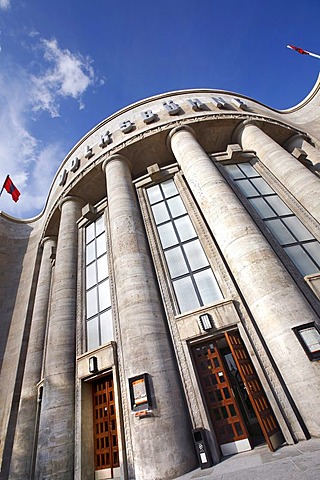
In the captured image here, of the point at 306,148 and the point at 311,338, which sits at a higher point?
the point at 306,148

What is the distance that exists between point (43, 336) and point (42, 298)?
8.58ft

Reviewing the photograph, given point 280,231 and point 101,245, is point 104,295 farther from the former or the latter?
point 280,231

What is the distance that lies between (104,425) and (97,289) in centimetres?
547

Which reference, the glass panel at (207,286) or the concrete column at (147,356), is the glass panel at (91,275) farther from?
the glass panel at (207,286)

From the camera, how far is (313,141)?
55.2 feet

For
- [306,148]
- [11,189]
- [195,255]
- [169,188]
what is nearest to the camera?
[195,255]

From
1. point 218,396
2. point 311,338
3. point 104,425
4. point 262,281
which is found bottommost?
point 218,396

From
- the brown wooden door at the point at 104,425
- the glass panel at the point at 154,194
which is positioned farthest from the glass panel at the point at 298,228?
the brown wooden door at the point at 104,425

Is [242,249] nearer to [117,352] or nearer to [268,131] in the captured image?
[117,352]

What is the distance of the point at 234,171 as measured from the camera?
1431 centimetres

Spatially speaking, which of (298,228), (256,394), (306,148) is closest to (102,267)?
(256,394)

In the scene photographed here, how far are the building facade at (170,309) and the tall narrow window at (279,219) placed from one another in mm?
71

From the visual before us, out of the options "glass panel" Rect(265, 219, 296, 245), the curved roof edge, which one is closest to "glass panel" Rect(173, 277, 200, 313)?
"glass panel" Rect(265, 219, 296, 245)

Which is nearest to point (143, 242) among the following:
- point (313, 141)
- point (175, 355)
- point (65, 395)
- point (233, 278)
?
point (233, 278)
